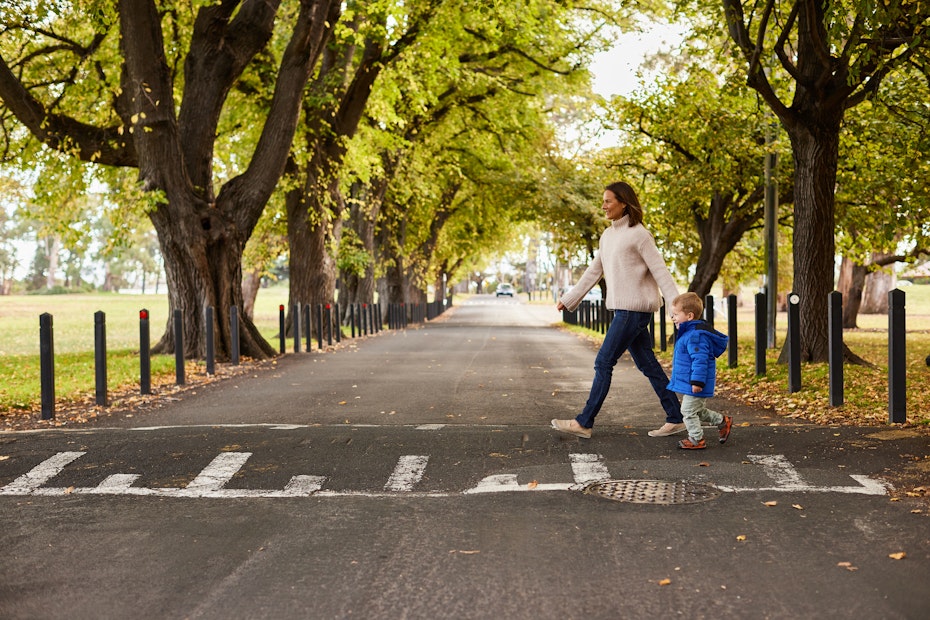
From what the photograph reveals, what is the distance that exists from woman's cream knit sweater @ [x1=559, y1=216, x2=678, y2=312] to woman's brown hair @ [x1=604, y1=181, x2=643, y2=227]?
0.05 m

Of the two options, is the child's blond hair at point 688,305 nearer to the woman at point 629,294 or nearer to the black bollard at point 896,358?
the woman at point 629,294

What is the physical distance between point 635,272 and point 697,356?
87 centimetres

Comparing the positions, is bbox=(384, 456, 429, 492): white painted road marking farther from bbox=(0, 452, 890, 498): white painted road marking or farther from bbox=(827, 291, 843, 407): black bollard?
bbox=(827, 291, 843, 407): black bollard

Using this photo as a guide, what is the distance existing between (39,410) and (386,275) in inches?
1178

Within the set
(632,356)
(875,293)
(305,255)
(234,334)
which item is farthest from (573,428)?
(875,293)

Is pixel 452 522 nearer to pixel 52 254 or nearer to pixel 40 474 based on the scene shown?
pixel 40 474

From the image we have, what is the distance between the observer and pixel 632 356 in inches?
309

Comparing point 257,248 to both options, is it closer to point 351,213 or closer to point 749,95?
point 351,213

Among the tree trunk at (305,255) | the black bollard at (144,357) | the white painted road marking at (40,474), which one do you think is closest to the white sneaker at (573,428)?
the white painted road marking at (40,474)

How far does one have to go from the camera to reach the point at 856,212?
20766mm

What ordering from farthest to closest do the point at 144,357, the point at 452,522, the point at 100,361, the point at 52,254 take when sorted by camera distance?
the point at 52,254, the point at 144,357, the point at 100,361, the point at 452,522

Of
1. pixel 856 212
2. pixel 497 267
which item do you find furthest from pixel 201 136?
pixel 497 267

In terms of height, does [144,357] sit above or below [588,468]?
above

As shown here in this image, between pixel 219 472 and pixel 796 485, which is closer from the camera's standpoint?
pixel 796 485
